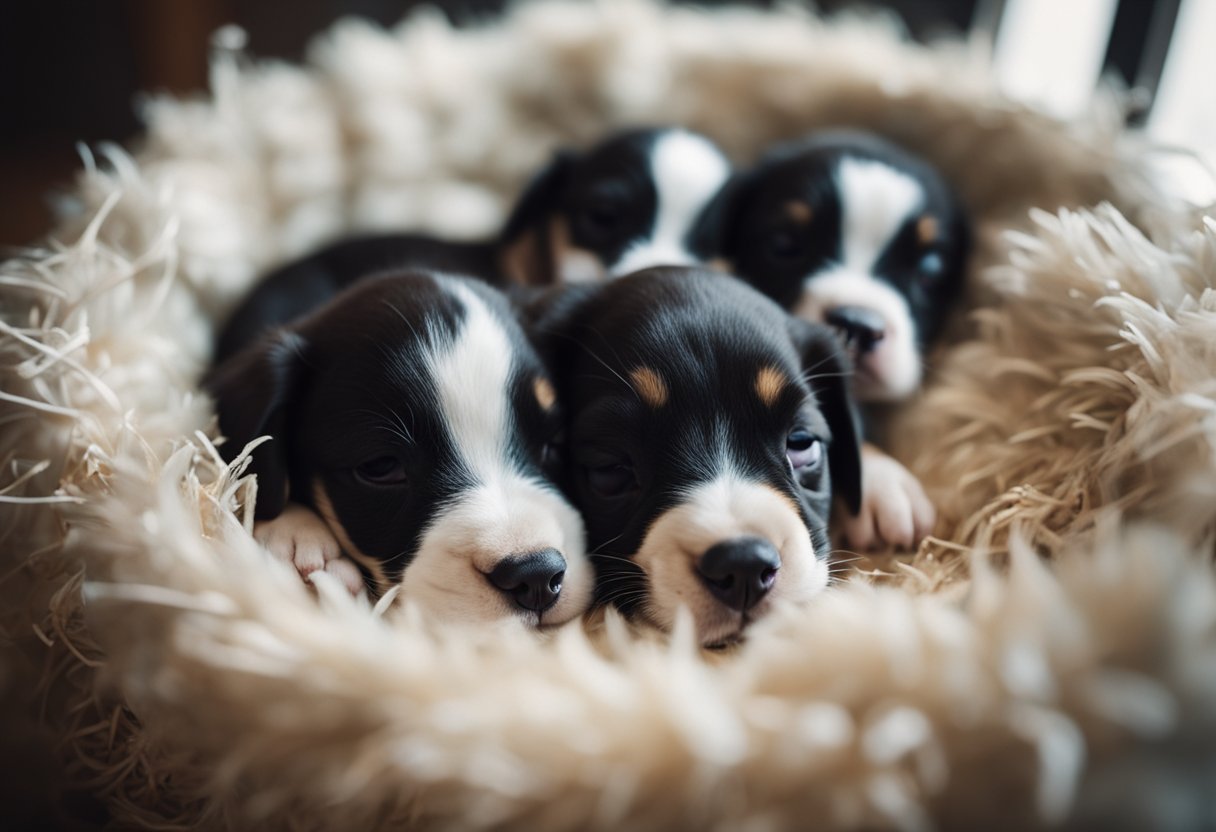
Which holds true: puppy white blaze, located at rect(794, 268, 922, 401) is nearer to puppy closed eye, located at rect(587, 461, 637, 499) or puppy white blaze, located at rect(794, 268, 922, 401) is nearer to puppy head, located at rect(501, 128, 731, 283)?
puppy head, located at rect(501, 128, 731, 283)

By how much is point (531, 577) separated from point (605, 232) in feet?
3.41

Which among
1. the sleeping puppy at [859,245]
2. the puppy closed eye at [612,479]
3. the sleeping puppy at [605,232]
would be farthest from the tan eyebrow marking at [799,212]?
the puppy closed eye at [612,479]

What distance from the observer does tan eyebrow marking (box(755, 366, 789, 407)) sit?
54.3 inches

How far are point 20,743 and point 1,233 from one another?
2805mm

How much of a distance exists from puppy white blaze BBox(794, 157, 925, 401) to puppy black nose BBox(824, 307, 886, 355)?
0.09ft

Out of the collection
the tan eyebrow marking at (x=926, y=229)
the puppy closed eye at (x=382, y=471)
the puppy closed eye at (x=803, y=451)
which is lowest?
the puppy closed eye at (x=382, y=471)

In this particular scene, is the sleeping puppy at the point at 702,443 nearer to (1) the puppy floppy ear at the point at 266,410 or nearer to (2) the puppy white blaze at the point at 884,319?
(2) the puppy white blaze at the point at 884,319

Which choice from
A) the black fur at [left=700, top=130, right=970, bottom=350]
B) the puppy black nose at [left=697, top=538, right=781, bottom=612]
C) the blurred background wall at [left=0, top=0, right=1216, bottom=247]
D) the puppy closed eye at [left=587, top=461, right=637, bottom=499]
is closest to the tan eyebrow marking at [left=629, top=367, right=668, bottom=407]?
the puppy closed eye at [left=587, top=461, right=637, bottom=499]

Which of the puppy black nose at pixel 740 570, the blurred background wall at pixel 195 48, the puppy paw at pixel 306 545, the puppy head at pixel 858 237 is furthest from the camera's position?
the blurred background wall at pixel 195 48

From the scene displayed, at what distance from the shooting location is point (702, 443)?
1.35 m

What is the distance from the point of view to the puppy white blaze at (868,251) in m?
1.77

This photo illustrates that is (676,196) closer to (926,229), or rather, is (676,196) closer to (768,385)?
(926,229)

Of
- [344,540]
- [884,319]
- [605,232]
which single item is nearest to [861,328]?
[884,319]

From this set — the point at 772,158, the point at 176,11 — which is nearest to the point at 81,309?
the point at 772,158
